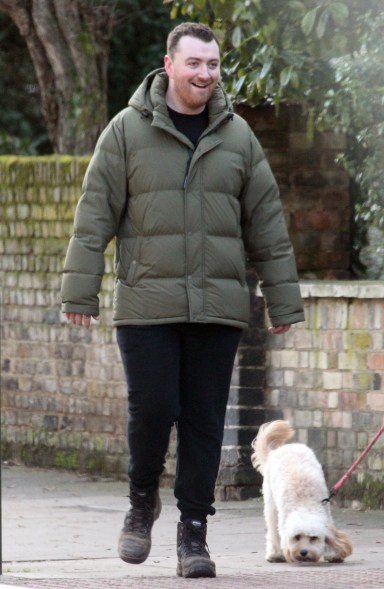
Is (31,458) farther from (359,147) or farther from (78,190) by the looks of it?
(359,147)

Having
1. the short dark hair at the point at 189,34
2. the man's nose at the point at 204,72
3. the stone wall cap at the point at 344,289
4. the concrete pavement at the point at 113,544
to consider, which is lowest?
the concrete pavement at the point at 113,544

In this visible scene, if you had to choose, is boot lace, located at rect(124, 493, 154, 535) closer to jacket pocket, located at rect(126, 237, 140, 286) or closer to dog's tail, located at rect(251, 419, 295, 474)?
jacket pocket, located at rect(126, 237, 140, 286)

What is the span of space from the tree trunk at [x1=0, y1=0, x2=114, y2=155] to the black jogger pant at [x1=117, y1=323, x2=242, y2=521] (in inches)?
330

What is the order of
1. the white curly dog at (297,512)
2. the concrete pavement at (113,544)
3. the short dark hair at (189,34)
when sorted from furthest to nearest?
the white curly dog at (297,512) → the short dark hair at (189,34) → the concrete pavement at (113,544)

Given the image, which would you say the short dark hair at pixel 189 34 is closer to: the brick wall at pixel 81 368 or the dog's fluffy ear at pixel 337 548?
the dog's fluffy ear at pixel 337 548

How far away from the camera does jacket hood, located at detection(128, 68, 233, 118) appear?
22.0 feet

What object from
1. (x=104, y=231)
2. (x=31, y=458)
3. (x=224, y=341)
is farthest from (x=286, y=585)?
(x=31, y=458)

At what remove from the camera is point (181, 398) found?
6.74 meters

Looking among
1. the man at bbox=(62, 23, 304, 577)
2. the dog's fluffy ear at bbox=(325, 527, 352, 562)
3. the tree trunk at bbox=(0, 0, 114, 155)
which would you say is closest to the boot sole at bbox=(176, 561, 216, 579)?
the man at bbox=(62, 23, 304, 577)

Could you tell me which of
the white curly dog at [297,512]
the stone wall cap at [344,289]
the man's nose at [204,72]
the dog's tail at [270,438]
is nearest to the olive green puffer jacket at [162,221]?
the man's nose at [204,72]

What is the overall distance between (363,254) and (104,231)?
181 inches

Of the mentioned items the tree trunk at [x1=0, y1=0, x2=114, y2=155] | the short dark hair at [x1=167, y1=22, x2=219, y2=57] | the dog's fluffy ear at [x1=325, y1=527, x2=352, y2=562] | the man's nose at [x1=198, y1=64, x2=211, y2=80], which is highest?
the tree trunk at [x1=0, y1=0, x2=114, y2=155]

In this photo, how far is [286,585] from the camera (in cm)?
636

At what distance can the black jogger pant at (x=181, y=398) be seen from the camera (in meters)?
6.58
